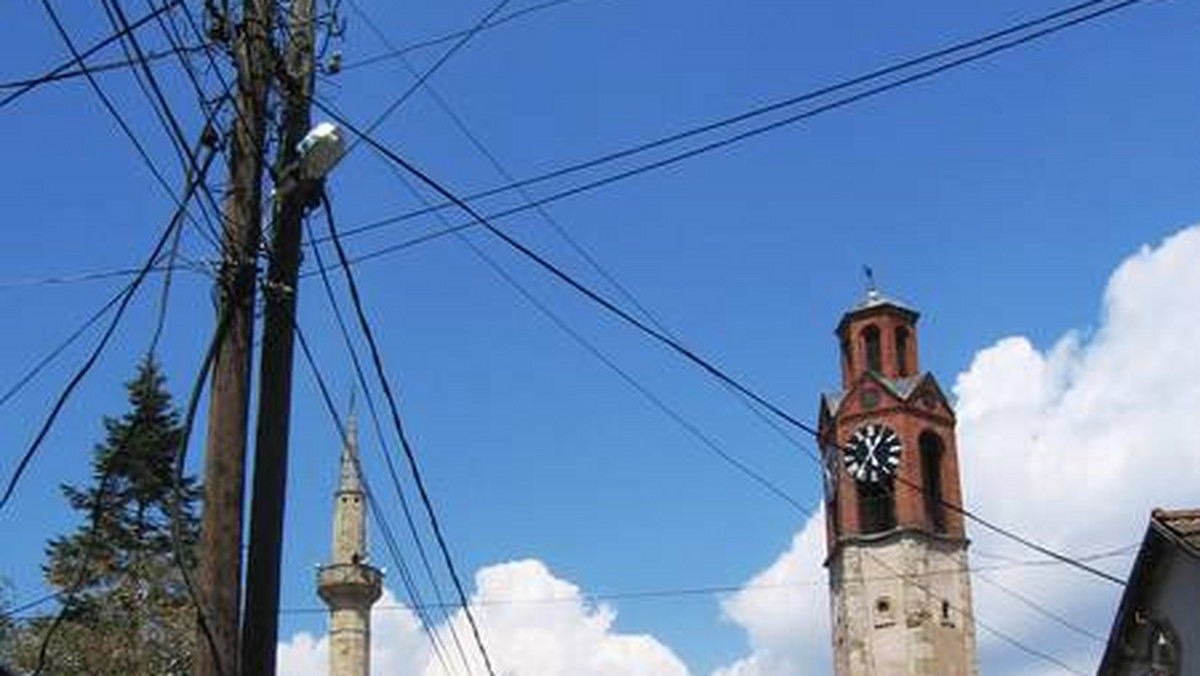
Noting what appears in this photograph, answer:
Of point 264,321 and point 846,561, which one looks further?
point 846,561

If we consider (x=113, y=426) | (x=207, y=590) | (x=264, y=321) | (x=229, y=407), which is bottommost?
(x=207, y=590)

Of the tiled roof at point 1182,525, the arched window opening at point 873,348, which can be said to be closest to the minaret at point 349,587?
the arched window opening at point 873,348

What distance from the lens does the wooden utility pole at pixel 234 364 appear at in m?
9.80

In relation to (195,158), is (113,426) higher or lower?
higher

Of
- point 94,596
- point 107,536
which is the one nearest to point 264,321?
point 94,596

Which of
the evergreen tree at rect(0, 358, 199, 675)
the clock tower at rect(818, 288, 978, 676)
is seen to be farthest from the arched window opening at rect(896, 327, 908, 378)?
the evergreen tree at rect(0, 358, 199, 675)

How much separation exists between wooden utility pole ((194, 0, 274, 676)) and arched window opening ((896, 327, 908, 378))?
59.7 m

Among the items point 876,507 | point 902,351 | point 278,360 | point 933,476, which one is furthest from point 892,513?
point 278,360

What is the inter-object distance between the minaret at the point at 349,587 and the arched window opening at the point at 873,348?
21101mm

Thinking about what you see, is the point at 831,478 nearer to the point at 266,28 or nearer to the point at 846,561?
the point at 846,561

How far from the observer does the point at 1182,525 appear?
21047 mm

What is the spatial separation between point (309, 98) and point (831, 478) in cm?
5863

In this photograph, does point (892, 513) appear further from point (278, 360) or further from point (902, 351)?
point (278, 360)

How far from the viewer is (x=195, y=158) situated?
11297 millimetres
